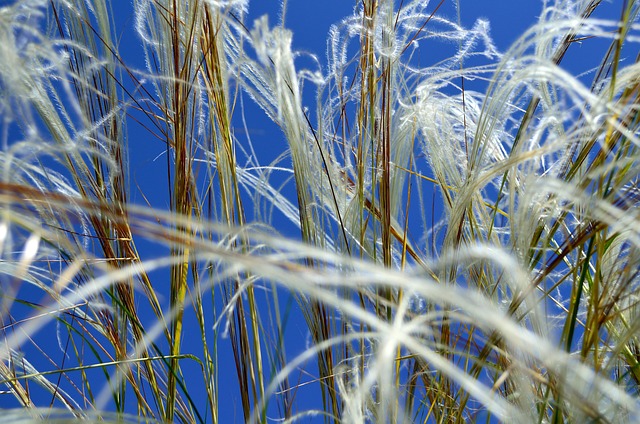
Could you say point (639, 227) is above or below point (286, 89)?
below

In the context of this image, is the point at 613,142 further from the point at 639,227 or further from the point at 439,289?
the point at 439,289

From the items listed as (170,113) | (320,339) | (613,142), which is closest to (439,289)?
(613,142)

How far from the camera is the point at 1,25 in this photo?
0.56 metres

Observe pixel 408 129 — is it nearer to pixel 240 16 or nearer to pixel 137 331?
pixel 240 16

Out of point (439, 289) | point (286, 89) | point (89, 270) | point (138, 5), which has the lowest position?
point (439, 289)

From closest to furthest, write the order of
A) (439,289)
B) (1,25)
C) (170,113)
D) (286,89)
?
1. (439,289)
2. (1,25)
3. (286,89)
4. (170,113)

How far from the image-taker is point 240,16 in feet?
2.75

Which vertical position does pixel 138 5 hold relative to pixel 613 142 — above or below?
above

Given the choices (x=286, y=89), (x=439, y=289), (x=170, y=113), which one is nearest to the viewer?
(x=439, y=289)

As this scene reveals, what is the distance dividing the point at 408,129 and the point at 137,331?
36 cm

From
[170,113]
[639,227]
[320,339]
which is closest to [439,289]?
[639,227]

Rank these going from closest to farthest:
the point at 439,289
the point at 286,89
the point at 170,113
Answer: the point at 439,289 → the point at 286,89 → the point at 170,113

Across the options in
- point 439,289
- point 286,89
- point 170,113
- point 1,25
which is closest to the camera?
point 439,289

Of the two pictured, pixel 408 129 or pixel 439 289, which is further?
pixel 408 129
